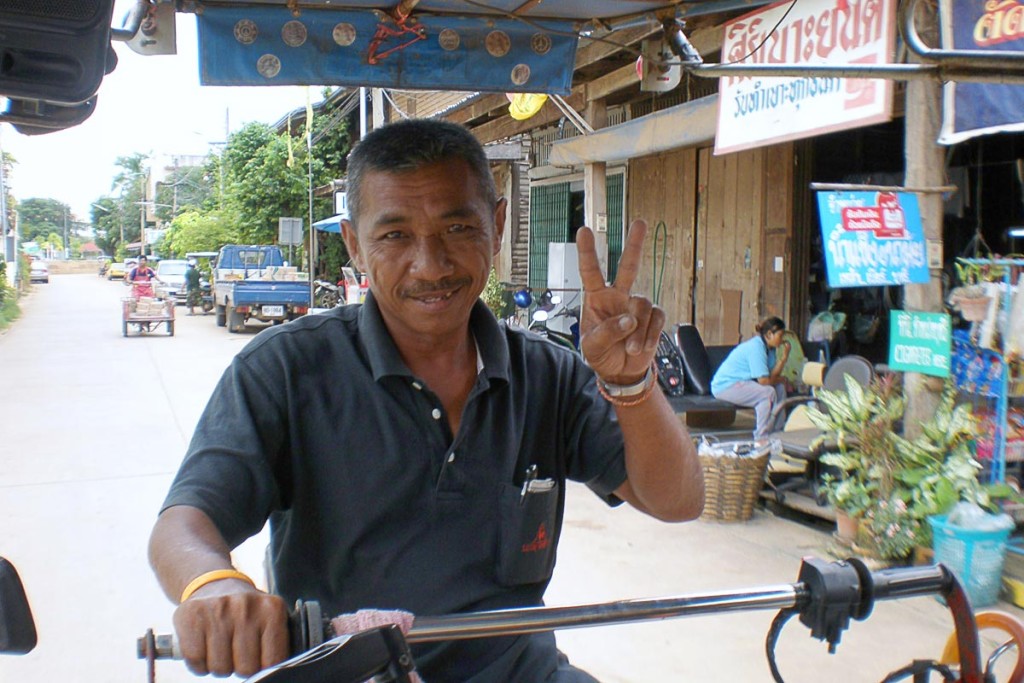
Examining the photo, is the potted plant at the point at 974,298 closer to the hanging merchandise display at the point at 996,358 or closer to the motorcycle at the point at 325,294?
the hanging merchandise display at the point at 996,358

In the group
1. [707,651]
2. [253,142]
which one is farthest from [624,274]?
[253,142]

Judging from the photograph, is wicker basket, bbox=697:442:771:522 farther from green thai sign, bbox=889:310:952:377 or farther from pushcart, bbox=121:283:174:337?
pushcart, bbox=121:283:174:337

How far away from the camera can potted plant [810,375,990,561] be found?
471cm

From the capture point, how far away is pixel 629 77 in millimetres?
8391

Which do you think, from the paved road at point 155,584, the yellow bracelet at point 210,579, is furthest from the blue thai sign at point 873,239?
the yellow bracelet at point 210,579

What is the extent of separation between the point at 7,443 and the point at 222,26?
7.07 metres

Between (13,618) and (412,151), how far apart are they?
119 cm

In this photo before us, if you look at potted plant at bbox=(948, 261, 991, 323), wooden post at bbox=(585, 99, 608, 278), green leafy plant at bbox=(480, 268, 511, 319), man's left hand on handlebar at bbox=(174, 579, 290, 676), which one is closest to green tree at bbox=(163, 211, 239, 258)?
green leafy plant at bbox=(480, 268, 511, 319)

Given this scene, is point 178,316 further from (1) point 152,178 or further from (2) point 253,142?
(1) point 152,178

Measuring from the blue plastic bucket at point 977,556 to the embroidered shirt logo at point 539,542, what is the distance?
3269mm

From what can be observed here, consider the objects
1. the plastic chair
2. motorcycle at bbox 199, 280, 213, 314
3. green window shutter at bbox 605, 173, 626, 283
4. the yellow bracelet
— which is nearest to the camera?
the yellow bracelet

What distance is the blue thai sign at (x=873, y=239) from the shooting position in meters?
4.82

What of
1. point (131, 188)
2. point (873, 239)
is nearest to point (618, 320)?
point (873, 239)

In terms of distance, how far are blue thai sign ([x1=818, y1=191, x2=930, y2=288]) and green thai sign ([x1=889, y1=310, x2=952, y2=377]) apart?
0.21m
